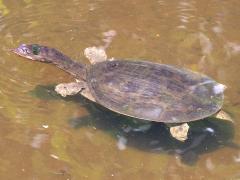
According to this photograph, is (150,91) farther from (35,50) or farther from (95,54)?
(35,50)

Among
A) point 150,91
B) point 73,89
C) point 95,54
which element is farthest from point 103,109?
point 150,91

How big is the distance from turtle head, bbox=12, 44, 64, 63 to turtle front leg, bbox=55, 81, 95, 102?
0.26m

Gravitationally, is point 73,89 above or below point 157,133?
above

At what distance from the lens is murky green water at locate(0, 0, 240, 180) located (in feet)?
11.5

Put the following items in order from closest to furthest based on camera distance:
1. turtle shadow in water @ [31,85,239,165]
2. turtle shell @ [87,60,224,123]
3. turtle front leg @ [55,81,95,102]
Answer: turtle shell @ [87,60,224,123] → turtle shadow in water @ [31,85,239,165] → turtle front leg @ [55,81,95,102]

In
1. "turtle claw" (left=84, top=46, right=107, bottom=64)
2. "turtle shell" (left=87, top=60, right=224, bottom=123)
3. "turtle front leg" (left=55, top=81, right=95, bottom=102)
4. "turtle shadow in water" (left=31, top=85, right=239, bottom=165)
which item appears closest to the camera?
"turtle shell" (left=87, top=60, right=224, bottom=123)

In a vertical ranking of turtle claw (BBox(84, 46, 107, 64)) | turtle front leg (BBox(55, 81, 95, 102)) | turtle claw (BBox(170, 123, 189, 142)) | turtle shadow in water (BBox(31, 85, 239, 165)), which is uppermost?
turtle claw (BBox(84, 46, 107, 64))

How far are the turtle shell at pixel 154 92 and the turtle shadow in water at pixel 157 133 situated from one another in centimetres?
28

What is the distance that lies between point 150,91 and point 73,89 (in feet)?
2.17

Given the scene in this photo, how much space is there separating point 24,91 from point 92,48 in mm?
665

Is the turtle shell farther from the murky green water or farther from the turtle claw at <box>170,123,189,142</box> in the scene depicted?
the murky green water

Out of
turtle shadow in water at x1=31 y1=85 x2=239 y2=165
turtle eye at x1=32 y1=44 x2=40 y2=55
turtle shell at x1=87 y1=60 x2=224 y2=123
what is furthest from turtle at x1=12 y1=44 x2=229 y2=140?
turtle eye at x1=32 y1=44 x2=40 y2=55

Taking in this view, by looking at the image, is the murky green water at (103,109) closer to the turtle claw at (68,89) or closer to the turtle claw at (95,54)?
the turtle claw at (68,89)

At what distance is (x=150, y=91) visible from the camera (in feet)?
11.4
